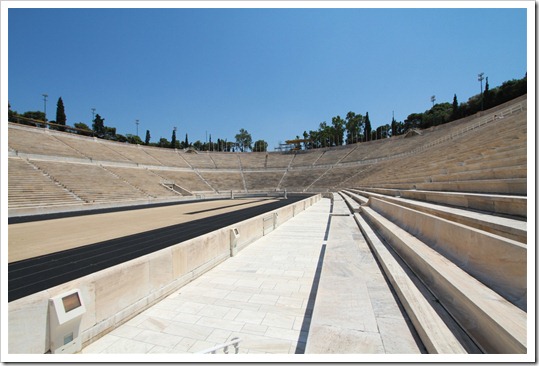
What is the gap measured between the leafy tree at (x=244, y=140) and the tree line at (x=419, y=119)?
1110 inches

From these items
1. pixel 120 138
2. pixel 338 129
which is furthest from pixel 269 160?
pixel 120 138

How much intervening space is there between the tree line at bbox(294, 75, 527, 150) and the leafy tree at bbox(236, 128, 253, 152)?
2818cm

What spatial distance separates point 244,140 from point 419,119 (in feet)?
233

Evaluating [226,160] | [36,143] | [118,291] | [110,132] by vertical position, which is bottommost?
[118,291]

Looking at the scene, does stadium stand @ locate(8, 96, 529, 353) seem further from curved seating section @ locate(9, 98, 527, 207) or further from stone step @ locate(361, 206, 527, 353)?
curved seating section @ locate(9, 98, 527, 207)

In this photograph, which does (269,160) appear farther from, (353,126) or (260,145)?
(260,145)

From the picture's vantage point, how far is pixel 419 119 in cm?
7581

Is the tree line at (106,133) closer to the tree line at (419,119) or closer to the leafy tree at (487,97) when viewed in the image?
the tree line at (419,119)

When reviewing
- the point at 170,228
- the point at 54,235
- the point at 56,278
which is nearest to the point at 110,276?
the point at 56,278

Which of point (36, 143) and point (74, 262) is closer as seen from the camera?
point (74, 262)

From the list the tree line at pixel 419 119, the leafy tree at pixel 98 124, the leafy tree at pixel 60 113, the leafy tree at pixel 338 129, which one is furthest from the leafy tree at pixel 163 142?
the leafy tree at pixel 338 129

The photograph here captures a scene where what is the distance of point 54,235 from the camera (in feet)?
30.8

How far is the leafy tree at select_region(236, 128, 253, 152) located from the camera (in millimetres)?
113625

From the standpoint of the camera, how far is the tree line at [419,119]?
1812 inches
